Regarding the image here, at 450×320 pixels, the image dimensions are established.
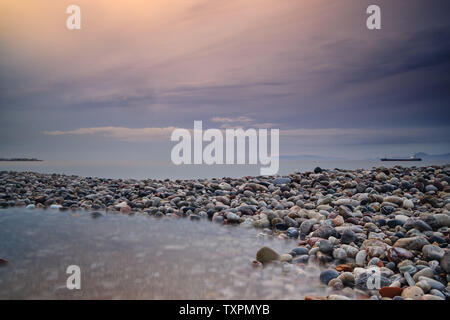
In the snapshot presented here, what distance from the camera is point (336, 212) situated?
18.3ft

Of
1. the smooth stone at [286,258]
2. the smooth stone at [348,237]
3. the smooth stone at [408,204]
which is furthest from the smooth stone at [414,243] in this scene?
the smooth stone at [408,204]

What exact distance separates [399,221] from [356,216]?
725 millimetres

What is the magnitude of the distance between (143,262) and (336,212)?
3719mm

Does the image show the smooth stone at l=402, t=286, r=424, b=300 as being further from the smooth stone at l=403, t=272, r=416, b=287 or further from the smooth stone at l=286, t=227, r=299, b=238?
the smooth stone at l=286, t=227, r=299, b=238

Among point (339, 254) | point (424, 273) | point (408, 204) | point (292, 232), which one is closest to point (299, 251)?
point (339, 254)

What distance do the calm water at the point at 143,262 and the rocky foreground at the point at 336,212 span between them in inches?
16.6

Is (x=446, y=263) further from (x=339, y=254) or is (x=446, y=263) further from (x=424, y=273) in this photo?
(x=339, y=254)

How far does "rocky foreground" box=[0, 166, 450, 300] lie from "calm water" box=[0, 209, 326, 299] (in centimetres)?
42

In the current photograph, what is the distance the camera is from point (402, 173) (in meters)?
8.23

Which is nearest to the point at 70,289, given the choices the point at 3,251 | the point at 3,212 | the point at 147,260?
the point at 147,260

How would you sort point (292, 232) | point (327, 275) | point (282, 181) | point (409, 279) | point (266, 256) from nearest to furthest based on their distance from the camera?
point (409, 279) < point (327, 275) < point (266, 256) < point (292, 232) < point (282, 181)

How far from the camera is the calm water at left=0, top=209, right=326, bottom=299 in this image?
3.05 meters

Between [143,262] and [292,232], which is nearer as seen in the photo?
[143,262]

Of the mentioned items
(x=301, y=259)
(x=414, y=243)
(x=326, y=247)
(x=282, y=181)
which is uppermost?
(x=282, y=181)
